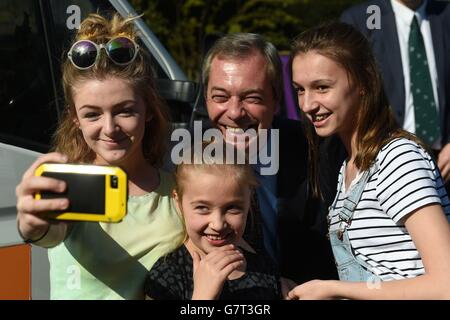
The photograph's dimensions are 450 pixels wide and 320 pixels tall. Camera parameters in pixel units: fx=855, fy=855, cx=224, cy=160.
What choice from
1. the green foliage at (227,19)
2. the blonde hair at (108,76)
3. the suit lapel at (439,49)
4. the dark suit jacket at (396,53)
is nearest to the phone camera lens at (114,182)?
the blonde hair at (108,76)

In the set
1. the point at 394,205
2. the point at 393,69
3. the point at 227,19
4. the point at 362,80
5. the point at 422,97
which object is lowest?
the point at 394,205

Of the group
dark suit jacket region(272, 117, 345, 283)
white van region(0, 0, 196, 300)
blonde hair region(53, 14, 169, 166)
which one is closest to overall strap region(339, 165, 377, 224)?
dark suit jacket region(272, 117, 345, 283)

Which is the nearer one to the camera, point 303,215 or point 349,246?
point 349,246

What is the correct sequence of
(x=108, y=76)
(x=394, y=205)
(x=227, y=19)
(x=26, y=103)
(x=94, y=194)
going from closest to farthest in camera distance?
1. (x=94, y=194)
2. (x=394, y=205)
3. (x=108, y=76)
4. (x=26, y=103)
5. (x=227, y=19)

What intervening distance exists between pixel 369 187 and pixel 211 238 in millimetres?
475

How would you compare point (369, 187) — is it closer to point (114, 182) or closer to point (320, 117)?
point (320, 117)

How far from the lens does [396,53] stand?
3957 millimetres

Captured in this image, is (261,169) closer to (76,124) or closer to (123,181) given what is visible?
(76,124)

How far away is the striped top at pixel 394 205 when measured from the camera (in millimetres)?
2326

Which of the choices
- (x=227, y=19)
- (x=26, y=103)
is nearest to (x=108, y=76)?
(x=26, y=103)

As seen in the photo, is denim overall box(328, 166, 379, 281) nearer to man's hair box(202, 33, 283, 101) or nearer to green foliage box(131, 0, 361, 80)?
man's hair box(202, 33, 283, 101)

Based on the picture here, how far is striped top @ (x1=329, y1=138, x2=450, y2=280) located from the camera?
2.33 metres
